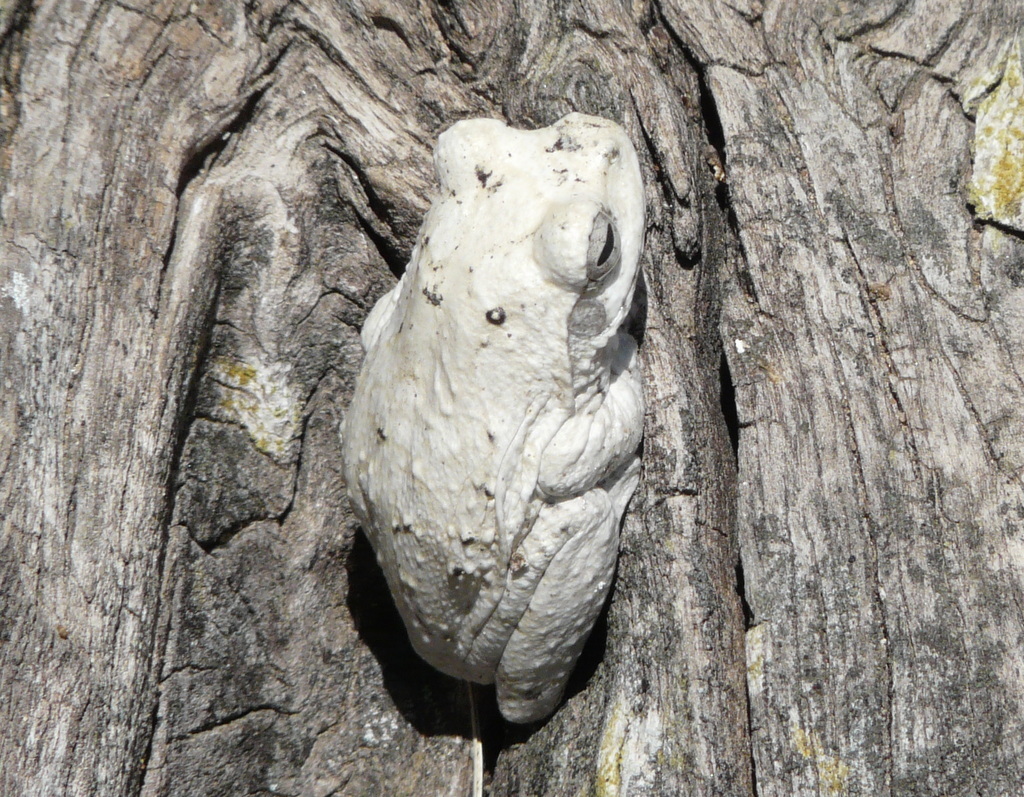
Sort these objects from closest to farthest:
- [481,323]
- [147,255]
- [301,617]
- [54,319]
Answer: [481,323] < [54,319] < [147,255] < [301,617]

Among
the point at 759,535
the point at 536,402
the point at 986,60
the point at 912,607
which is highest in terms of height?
the point at 986,60

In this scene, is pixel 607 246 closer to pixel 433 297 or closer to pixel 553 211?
pixel 553 211

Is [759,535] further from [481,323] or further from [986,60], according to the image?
[986,60]

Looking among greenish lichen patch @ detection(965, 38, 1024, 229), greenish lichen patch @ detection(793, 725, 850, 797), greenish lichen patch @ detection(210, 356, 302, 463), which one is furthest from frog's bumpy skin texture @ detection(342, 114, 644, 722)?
greenish lichen patch @ detection(965, 38, 1024, 229)

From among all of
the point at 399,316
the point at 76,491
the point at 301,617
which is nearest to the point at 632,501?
the point at 399,316

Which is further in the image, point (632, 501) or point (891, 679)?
point (632, 501)

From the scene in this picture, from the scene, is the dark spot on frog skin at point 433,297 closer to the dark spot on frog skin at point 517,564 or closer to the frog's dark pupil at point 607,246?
the frog's dark pupil at point 607,246

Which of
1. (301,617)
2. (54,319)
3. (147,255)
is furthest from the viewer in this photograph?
(301,617)

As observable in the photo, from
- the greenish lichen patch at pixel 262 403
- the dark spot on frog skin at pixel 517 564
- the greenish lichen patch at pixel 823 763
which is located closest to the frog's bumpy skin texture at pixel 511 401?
the dark spot on frog skin at pixel 517 564
